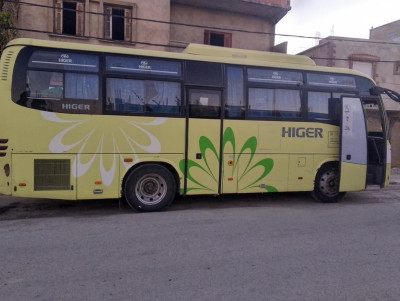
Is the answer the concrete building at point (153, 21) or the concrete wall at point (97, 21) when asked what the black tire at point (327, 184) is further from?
the concrete wall at point (97, 21)

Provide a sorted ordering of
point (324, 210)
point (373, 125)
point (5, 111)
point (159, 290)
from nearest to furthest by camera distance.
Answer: point (159, 290), point (5, 111), point (324, 210), point (373, 125)

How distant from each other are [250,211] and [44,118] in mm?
4632

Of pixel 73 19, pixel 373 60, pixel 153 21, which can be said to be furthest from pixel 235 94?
pixel 373 60

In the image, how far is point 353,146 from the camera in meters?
8.39

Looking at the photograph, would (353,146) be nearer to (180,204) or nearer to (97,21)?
(180,204)

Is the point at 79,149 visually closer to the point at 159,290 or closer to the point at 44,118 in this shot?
the point at 44,118

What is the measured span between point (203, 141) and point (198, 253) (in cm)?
315

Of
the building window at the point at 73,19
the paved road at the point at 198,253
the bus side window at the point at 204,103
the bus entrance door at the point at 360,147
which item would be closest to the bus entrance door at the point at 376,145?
the bus entrance door at the point at 360,147

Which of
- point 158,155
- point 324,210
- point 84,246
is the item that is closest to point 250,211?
point 324,210

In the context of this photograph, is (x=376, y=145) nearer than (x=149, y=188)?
No

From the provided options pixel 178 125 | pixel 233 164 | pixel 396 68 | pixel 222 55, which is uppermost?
pixel 396 68

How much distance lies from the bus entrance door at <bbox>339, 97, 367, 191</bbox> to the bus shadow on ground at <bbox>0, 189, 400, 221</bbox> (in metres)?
0.62

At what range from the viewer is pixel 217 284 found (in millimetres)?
3812

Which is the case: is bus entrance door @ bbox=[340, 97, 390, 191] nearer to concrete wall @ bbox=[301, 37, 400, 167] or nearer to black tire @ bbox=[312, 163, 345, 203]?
black tire @ bbox=[312, 163, 345, 203]
